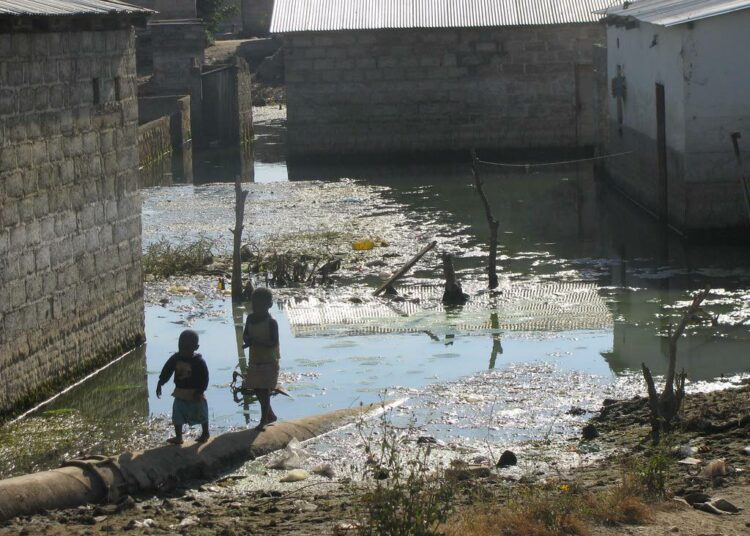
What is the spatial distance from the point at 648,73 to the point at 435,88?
870 cm

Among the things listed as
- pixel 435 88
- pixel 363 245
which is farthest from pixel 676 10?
pixel 435 88

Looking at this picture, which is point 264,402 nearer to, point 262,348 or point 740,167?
point 262,348

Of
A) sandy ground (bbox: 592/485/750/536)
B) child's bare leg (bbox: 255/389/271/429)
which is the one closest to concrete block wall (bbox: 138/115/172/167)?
child's bare leg (bbox: 255/389/271/429)

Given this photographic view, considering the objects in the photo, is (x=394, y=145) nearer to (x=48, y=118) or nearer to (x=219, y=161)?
(x=219, y=161)

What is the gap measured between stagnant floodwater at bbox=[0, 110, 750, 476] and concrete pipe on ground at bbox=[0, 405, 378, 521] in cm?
39

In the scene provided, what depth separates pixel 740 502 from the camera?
7465 mm

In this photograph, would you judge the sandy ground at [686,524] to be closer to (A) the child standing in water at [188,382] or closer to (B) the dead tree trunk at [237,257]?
(A) the child standing in water at [188,382]

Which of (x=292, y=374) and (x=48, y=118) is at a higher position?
(x=48, y=118)

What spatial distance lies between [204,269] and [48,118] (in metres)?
6.26

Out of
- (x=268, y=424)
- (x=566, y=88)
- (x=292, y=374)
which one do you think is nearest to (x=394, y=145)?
(x=566, y=88)

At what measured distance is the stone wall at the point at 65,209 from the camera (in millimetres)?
10531

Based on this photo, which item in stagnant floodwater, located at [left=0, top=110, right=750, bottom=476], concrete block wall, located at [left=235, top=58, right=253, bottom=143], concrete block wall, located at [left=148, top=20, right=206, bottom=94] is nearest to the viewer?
stagnant floodwater, located at [left=0, top=110, right=750, bottom=476]

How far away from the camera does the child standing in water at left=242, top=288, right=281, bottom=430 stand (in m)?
9.71

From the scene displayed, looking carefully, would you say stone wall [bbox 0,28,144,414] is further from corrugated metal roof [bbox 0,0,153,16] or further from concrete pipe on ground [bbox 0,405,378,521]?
concrete pipe on ground [bbox 0,405,378,521]
